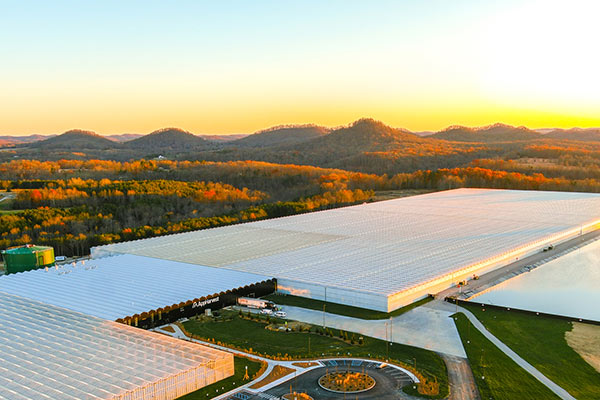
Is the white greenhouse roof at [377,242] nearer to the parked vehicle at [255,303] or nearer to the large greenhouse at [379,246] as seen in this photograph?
the large greenhouse at [379,246]

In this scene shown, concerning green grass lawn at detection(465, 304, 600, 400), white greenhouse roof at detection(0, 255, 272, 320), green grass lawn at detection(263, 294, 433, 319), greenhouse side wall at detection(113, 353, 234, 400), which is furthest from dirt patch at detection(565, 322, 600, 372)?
white greenhouse roof at detection(0, 255, 272, 320)

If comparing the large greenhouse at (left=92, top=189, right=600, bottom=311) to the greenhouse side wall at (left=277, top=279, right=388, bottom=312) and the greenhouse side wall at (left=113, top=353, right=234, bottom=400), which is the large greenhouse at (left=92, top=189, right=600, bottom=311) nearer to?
the greenhouse side wall at (left=277, top=279, right=388, bottom=312)

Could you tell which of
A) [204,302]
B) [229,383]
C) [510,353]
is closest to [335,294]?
[204,302]

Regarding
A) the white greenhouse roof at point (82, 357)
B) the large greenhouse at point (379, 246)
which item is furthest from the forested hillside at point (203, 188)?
the white greenhouse roof at point (82, 357)

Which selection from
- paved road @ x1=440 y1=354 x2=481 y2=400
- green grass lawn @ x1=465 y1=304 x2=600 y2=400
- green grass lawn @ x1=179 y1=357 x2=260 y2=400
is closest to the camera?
paved road @ x1=440 y1=354 x2=481 y2=400

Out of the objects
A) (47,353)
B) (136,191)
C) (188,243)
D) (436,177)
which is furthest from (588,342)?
(436,177)

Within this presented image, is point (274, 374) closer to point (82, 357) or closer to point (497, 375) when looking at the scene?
point (82, 357)
